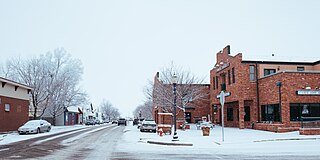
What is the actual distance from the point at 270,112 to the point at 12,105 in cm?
2552

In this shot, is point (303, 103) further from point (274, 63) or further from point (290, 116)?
point (274, 63)

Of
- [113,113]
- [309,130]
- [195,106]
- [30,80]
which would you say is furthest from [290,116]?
[113,113]

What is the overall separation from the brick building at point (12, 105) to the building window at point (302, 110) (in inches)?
1019

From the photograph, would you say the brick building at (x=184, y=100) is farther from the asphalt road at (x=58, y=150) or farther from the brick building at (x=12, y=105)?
the asphalt road at (x=58, y=150)

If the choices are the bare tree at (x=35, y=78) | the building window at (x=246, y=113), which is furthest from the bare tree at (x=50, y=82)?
the building window at (x=246, y=113)

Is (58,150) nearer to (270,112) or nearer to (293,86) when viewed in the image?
(293,86)

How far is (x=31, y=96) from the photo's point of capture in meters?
50.9

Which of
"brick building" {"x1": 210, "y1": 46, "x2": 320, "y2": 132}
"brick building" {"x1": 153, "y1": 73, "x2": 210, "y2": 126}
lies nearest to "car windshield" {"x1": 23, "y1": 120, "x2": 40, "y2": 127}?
"brick building" {"x1": 153, "y1": 73, "x2": 210, "y2": 126}

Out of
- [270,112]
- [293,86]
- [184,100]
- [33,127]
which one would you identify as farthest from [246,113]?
[33,127]

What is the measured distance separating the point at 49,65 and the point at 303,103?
39.0m

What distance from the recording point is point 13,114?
1400 inches

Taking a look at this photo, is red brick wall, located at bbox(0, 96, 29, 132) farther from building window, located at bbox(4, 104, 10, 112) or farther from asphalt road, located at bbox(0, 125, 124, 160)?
asphalt road, located at bbox(0, 125, 124, 160)

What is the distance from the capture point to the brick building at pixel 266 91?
91.8 ft

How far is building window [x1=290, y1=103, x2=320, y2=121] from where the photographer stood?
2811cm
